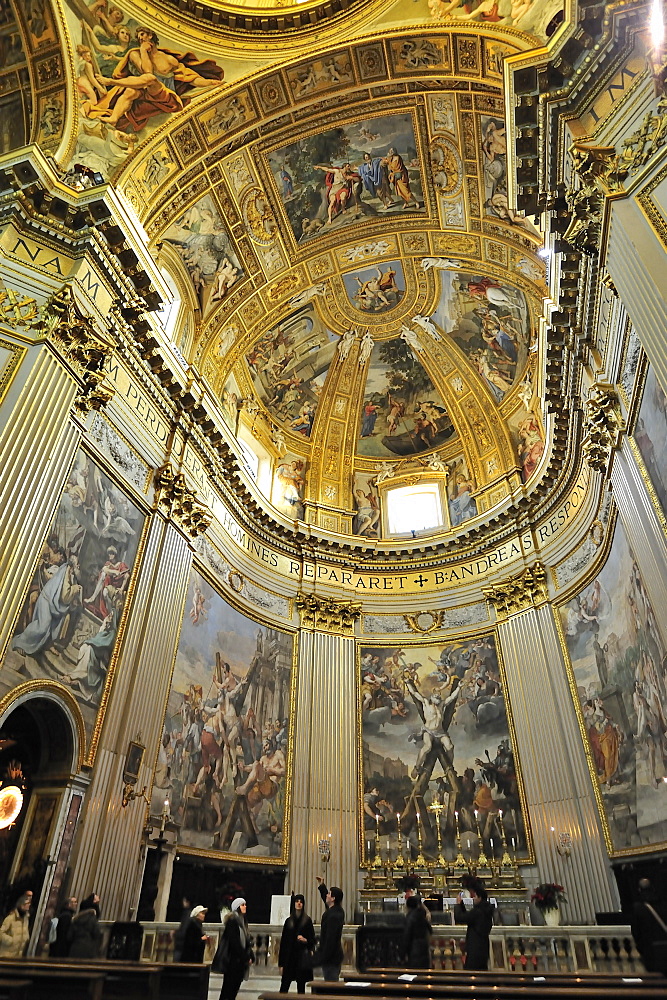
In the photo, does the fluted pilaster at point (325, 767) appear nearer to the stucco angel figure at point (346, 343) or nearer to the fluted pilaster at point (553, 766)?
the fluted pilaster at point (553, 766)

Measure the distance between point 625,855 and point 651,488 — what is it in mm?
7419

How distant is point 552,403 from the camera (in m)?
14.2

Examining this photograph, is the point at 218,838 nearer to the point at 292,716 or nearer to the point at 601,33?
the point at 292,716

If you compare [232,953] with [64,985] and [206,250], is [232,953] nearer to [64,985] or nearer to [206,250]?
[64,985]

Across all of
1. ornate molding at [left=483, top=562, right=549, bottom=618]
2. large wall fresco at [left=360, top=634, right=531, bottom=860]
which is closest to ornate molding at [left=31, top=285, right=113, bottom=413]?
large wall fresco at [left=360, top=634, right=531, bottom=860]

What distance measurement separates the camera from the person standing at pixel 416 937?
6.75 metres

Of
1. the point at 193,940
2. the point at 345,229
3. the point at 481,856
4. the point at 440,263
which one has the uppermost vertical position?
the point at 440,263

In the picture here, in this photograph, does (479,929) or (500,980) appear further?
(479,929)

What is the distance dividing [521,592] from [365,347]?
9.52 metres

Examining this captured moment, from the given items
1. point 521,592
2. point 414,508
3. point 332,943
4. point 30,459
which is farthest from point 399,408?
point 332,943

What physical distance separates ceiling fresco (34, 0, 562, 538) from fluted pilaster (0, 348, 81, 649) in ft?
17.9

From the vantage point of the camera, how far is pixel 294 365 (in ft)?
67.9

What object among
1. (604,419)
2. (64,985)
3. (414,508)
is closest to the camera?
(64,985)

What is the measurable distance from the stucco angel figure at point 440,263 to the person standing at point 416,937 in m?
16.2
